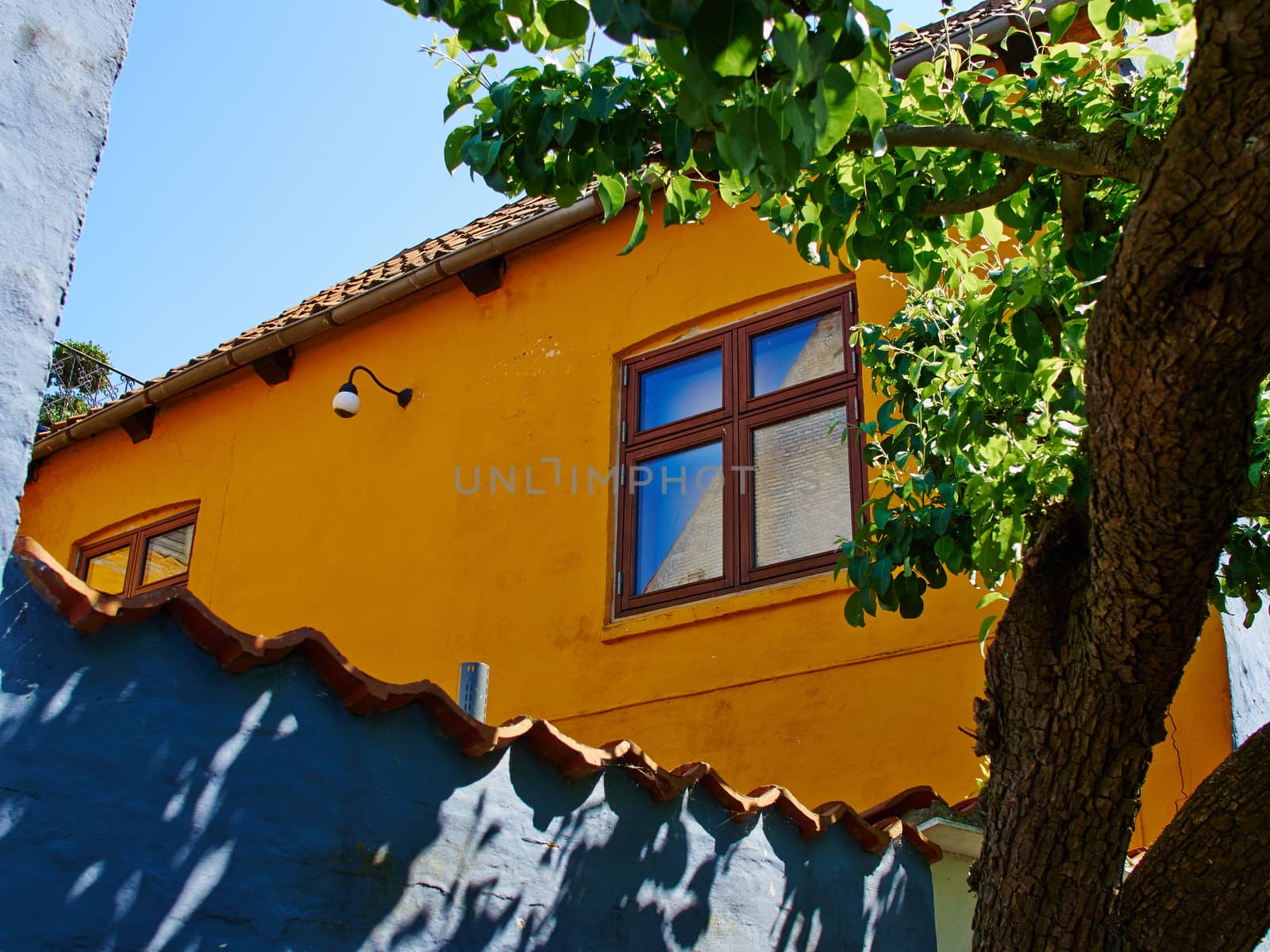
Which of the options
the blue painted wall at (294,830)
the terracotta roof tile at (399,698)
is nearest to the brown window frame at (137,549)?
the terracotta roof tile at (399,698)

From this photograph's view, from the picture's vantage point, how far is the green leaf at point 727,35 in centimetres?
211

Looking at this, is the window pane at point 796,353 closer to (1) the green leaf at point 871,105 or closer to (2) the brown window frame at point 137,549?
(1) the green leaf at point 871,105

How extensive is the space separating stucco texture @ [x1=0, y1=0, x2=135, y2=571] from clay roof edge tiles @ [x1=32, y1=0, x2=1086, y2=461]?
13.9 feet

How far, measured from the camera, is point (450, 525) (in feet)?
26.2

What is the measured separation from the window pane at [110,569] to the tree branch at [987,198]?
25.0 feet

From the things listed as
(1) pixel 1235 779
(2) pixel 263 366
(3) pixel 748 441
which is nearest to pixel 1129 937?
(1) pixel 1235 779

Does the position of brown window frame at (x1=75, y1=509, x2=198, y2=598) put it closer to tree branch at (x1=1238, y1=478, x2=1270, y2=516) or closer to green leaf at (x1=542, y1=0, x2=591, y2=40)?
tree branch at (x1=1238, y1=478, x2=1270, y2=516)

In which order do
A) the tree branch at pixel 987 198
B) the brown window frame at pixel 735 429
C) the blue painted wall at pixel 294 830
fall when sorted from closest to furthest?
the blue painted wall at pixel 294 830 → the tree branch at pixel 987 198 → the brown window frame at pixel 735 429

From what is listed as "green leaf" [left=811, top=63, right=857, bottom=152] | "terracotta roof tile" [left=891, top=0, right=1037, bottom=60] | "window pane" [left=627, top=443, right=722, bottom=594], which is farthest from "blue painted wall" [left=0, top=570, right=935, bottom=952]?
"terracotta roof tile" [left=891, top=0, right=1037, bottom=60]

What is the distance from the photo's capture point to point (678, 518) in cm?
707

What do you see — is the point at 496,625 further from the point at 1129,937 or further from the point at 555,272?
the point at 1129,937

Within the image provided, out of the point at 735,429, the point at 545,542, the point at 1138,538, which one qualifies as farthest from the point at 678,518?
the point at 1138,538

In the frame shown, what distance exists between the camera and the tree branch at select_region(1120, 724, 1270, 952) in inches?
132

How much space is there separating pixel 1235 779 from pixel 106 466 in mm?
8923
